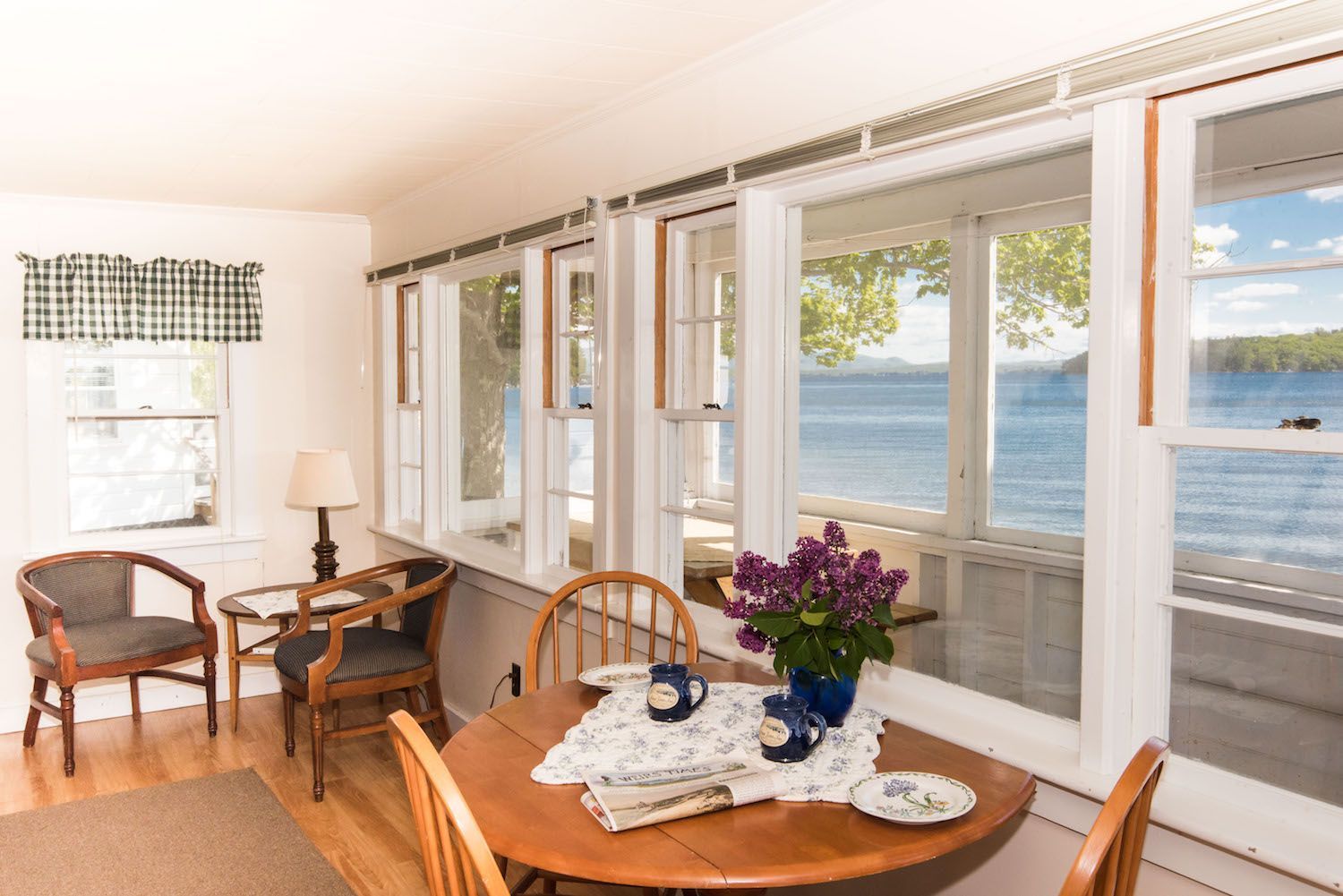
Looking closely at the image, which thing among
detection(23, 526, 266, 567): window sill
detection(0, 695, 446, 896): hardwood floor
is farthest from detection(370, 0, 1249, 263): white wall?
detection(23, 526, 266, 567): window sill

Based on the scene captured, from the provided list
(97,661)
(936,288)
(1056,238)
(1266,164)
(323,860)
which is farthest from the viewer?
(936,288)

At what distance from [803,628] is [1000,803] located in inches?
19.1

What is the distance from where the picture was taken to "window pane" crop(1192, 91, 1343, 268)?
1.81 meters

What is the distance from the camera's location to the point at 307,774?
4047 mm

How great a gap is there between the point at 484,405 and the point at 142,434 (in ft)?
5.68

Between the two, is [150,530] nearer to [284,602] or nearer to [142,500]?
[142,500]

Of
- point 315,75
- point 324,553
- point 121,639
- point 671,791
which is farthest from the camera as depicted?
point 324,553

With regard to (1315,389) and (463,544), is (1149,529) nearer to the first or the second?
(1315,389)

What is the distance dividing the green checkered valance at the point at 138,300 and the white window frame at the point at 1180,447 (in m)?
4.28

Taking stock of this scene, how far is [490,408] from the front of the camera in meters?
4.53

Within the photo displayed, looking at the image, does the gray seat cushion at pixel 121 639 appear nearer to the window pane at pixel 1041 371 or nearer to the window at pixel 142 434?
the window at pixel 142 434

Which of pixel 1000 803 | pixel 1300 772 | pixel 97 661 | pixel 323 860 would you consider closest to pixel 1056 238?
pixel 1300 772

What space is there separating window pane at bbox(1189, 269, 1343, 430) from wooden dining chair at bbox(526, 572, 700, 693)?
1.42 meters

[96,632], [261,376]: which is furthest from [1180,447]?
[261,376]
